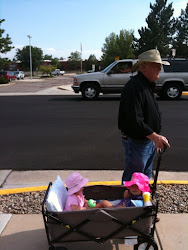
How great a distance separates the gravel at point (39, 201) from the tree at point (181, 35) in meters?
64.1

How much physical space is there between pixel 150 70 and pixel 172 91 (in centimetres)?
1119

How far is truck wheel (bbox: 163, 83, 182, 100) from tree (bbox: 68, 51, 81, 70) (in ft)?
277

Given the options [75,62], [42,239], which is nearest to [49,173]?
[42,239]

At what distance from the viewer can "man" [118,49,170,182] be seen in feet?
8.17

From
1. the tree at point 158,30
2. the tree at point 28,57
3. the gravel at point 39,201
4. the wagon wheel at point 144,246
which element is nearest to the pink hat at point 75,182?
the wagon wheel at point 144,246

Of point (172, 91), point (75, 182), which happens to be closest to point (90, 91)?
point (172, 91)

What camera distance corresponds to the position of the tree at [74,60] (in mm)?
95106

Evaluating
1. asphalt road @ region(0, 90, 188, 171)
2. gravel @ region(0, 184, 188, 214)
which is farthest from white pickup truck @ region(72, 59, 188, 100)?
gravel @ region(0, 184, 188, 214)

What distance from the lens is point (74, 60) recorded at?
95.8m

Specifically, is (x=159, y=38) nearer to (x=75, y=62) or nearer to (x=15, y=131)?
(x=75, y=62)

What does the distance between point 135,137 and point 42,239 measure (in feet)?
4.53

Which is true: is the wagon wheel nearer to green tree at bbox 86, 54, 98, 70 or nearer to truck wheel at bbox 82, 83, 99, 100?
truck wheel at bbox 82, 83, 99, 100

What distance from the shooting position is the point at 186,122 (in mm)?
8344

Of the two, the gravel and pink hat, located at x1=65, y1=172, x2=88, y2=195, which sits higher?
pink hat, located at x1=65, y1=172, x2=88, y2=195
